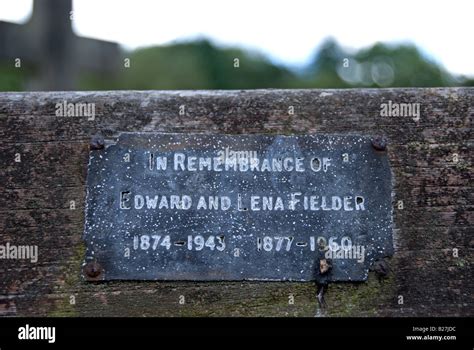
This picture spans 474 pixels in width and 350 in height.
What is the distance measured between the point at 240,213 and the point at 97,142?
1.28 ft

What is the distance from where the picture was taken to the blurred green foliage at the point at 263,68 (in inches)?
837

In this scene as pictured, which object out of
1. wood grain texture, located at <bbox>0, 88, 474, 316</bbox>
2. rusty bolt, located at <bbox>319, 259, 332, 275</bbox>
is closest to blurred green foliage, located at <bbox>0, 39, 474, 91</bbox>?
wood grain texture, located at <bbox>0, 88, 474, 316</bbox>

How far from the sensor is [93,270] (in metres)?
2.28

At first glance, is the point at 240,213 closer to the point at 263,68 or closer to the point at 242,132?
the point at 242,132

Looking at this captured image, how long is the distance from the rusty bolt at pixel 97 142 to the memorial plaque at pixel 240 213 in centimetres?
8

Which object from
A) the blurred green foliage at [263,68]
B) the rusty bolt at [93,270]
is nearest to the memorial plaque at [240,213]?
the rusty bolt at [93,270]

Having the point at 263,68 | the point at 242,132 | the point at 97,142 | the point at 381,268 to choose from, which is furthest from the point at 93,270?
the point at 263,68

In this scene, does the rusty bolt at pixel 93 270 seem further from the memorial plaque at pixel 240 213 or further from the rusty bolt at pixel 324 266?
the rusty bolt at pixel 324 266

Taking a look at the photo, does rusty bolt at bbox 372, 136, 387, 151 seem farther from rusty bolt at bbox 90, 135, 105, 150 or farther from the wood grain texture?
rusty bolt at bbox 90, 135, 105, 150

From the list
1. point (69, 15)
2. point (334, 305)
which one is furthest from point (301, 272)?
point (69, 15)

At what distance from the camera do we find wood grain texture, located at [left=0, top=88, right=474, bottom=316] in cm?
228

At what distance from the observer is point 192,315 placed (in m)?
2.28

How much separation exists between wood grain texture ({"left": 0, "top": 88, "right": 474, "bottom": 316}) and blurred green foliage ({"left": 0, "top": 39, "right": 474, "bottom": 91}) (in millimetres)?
16645

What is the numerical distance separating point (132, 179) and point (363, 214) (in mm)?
557
